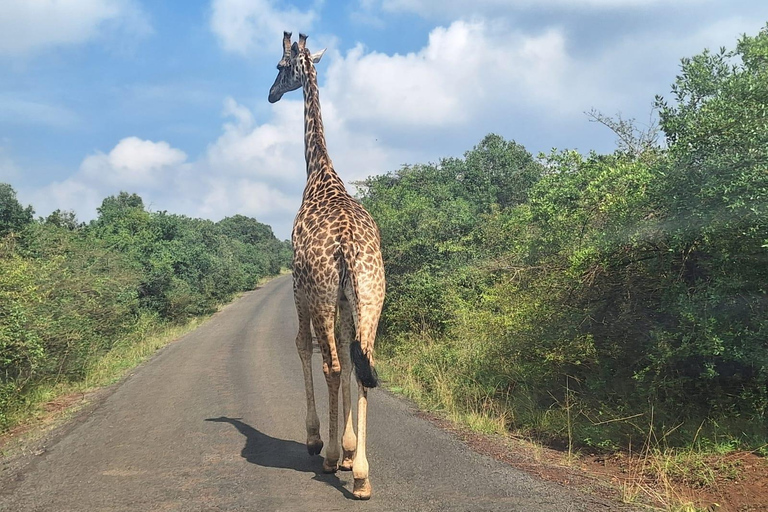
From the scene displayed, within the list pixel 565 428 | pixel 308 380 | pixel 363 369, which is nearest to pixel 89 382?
pixel 308 380

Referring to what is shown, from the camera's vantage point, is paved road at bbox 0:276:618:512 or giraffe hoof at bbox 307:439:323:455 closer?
paved road at bbox 0:276:618:512

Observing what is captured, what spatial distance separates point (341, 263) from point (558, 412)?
3.69m

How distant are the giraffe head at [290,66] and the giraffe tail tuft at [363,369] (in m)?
4.72

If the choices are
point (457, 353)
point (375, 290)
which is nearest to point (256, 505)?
point (375, 290)

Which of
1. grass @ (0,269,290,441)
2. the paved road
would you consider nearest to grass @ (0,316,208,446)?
grass @ (0,269,290,441)

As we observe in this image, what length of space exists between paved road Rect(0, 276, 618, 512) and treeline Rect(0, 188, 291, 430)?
5.21 feet

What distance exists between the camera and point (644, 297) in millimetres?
6852

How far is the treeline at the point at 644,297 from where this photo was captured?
5.40 meters

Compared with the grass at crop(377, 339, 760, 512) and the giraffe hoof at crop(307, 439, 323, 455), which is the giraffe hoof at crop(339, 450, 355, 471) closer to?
the giraffe hoof at crop(307, 439, 323, 455)

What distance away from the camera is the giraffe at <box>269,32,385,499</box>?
4.92 meters

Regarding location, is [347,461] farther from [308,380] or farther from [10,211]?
[10,211]

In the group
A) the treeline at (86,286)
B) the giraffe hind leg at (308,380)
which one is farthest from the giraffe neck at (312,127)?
the treeline at (86,286)

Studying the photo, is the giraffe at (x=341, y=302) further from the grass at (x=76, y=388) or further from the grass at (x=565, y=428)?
the grass at (x=76, y=388)

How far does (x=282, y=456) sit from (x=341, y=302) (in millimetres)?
1817
